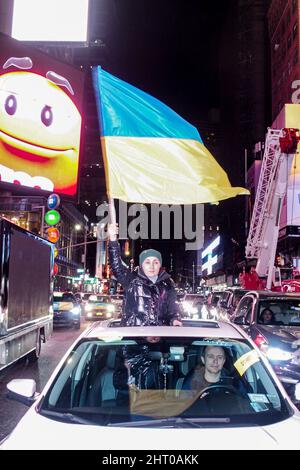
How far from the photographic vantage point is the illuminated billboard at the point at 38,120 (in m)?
23.8

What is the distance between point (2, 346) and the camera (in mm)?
8961

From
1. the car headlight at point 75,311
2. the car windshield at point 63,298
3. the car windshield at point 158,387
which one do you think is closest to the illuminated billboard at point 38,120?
the car windshield at point 63,298

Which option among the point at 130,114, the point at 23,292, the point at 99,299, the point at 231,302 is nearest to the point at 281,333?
the point at 130,114

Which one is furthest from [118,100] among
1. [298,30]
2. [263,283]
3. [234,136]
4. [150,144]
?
[234,136]

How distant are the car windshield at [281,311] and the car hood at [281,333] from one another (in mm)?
438

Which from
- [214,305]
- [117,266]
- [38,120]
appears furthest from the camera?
[38,120]

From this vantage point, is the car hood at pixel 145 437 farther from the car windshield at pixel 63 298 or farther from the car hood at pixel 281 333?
the car windshield at pixel 63 298

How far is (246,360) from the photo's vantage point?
3.81 meters

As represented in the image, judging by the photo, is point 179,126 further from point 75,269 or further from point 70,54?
point 75,269

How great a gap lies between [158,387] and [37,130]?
2230 centimetres

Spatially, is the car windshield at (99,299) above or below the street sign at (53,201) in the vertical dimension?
below

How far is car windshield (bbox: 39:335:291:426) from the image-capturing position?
309cm

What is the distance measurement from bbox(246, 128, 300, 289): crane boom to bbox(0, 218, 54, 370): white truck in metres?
8.03

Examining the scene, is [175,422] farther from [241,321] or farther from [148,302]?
[241,321]
